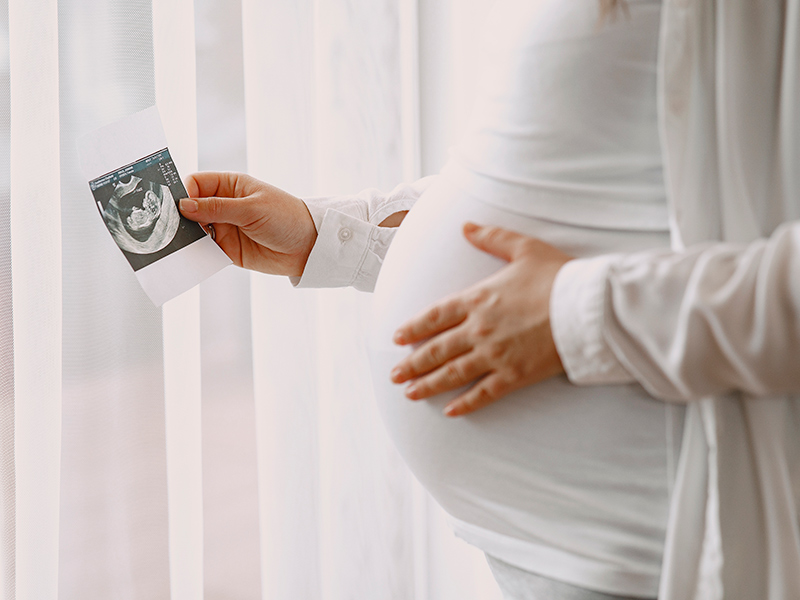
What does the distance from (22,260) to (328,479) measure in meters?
0.75

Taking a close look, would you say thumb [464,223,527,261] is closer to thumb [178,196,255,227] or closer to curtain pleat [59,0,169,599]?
thumb [178,196,255,227]

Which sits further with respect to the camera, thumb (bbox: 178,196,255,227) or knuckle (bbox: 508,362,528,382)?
thumb (bbox: 178,196,255,227)

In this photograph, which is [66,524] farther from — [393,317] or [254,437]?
[393,317]

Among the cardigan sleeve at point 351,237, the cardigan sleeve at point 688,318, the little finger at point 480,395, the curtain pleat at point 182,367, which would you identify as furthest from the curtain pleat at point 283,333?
the cardigan sleeve at point 688,318

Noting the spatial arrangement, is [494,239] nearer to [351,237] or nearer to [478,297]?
[478,297]

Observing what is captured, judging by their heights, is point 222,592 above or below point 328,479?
below

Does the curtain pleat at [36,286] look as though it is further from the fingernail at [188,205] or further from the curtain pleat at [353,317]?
the curtain pleat at [353,317]

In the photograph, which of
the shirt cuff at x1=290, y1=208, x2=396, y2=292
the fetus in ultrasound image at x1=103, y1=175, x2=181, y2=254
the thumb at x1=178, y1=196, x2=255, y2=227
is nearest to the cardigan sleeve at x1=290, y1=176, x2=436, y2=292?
the shirt cuff at x1=290, y1=208, x2=396, y2=292

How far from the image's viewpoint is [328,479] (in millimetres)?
1334

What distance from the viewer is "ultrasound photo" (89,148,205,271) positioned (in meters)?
0.75

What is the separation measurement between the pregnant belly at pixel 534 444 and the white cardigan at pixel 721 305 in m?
0.03

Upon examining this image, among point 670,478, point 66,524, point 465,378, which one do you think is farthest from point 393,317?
point 66,524

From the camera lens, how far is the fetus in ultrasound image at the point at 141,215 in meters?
0.75

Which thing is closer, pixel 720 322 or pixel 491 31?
pixel 720 322
